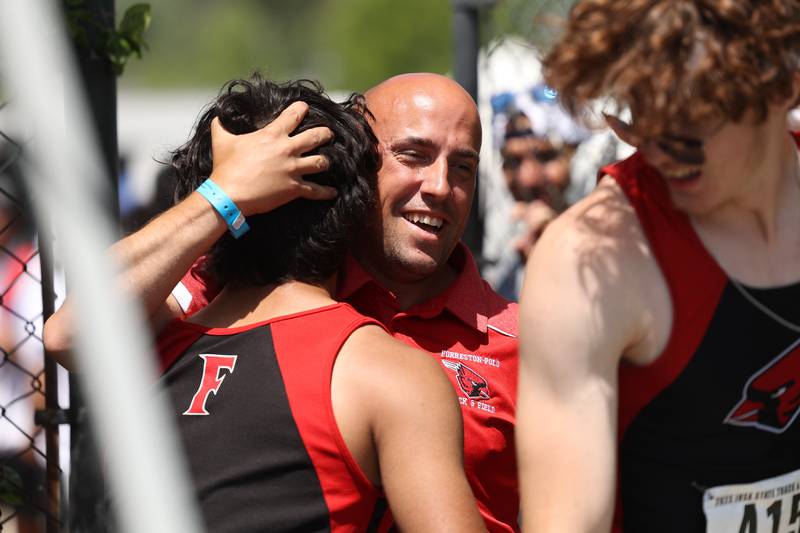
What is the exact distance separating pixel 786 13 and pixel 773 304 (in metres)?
0.47

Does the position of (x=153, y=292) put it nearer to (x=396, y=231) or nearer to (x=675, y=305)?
(x=396, y=231)

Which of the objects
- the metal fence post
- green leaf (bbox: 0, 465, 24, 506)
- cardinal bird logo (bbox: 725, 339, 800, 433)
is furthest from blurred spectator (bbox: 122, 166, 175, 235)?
cardinal bird logo (bbox: 725, 339, 800, 433)

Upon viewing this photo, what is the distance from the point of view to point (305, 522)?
6.86ft

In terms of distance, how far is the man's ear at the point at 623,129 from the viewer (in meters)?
1.86

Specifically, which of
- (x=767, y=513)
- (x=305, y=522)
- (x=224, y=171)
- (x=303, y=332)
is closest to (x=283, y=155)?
(x=224, y=171)

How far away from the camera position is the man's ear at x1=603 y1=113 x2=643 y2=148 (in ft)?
6.12

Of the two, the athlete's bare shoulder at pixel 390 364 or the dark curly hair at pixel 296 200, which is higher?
the dark curly hair at pixel 296 200

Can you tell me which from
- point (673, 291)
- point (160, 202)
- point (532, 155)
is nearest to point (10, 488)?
point (160, 202)

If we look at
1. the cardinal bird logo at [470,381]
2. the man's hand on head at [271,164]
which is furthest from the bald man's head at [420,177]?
the man's hand on head at [271,164]

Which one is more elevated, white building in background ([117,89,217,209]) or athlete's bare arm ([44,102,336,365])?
white building in background ([117,89,217,209])

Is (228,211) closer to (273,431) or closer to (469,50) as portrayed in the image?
(273,431)

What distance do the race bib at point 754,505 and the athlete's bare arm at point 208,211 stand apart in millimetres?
944

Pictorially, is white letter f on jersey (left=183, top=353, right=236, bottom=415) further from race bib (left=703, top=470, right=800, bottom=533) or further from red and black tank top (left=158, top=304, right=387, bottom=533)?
race bib (left=703, top=470, right=800, bottom=533)

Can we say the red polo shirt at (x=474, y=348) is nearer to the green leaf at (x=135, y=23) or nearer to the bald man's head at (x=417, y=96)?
the bald man's head at (x=417, y=96)
